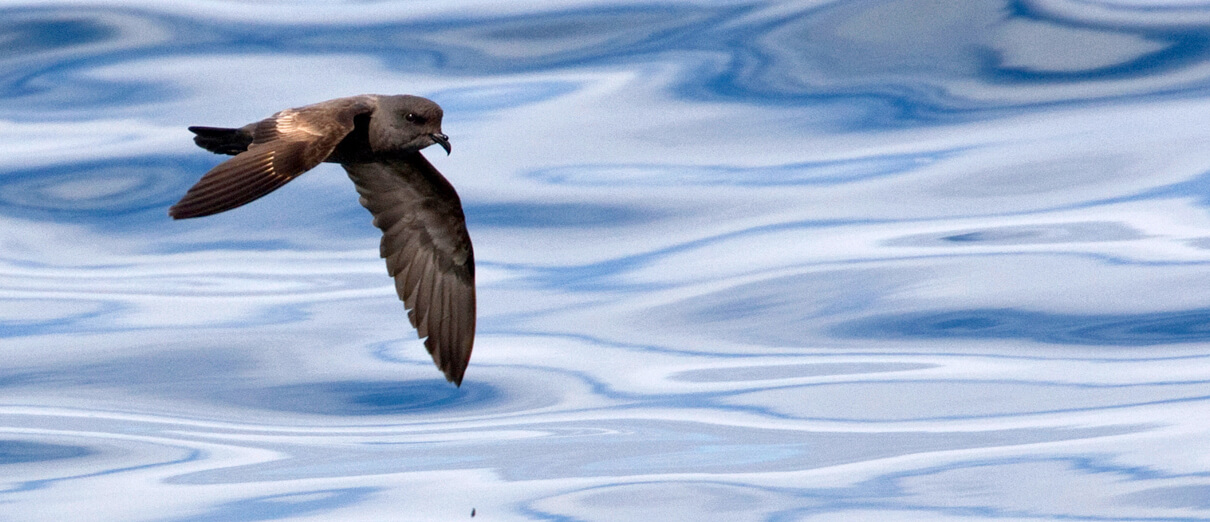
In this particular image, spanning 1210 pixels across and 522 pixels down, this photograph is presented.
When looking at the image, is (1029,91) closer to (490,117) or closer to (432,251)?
(490,117)

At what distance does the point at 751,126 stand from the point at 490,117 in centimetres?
170

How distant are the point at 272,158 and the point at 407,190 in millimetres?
1699

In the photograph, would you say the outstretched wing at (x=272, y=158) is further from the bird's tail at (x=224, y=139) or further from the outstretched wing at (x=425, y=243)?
the outstretched wing at (x=425, y=243)

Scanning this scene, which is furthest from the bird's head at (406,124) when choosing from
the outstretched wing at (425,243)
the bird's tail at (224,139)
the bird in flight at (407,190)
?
the outstretched wing at (425,243)

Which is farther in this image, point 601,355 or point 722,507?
point 601,355

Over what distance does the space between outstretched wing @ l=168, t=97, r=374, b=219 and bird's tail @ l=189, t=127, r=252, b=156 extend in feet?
0.34

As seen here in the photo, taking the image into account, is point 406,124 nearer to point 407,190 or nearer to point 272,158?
point 272,158

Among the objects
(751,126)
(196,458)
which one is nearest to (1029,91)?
(751,126)

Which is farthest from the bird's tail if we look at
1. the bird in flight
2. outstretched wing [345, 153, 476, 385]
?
outstretched wing [345, 153, 476, 385]

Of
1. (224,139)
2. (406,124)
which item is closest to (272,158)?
(224,139)

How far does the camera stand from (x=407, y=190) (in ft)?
23.5

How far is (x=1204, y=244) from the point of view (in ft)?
33.2

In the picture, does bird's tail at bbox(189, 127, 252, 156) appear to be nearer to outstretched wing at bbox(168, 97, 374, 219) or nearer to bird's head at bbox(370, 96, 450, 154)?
outstretched wing at bbox(168, 97, 374, 219)

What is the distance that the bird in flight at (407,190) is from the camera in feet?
19.5
